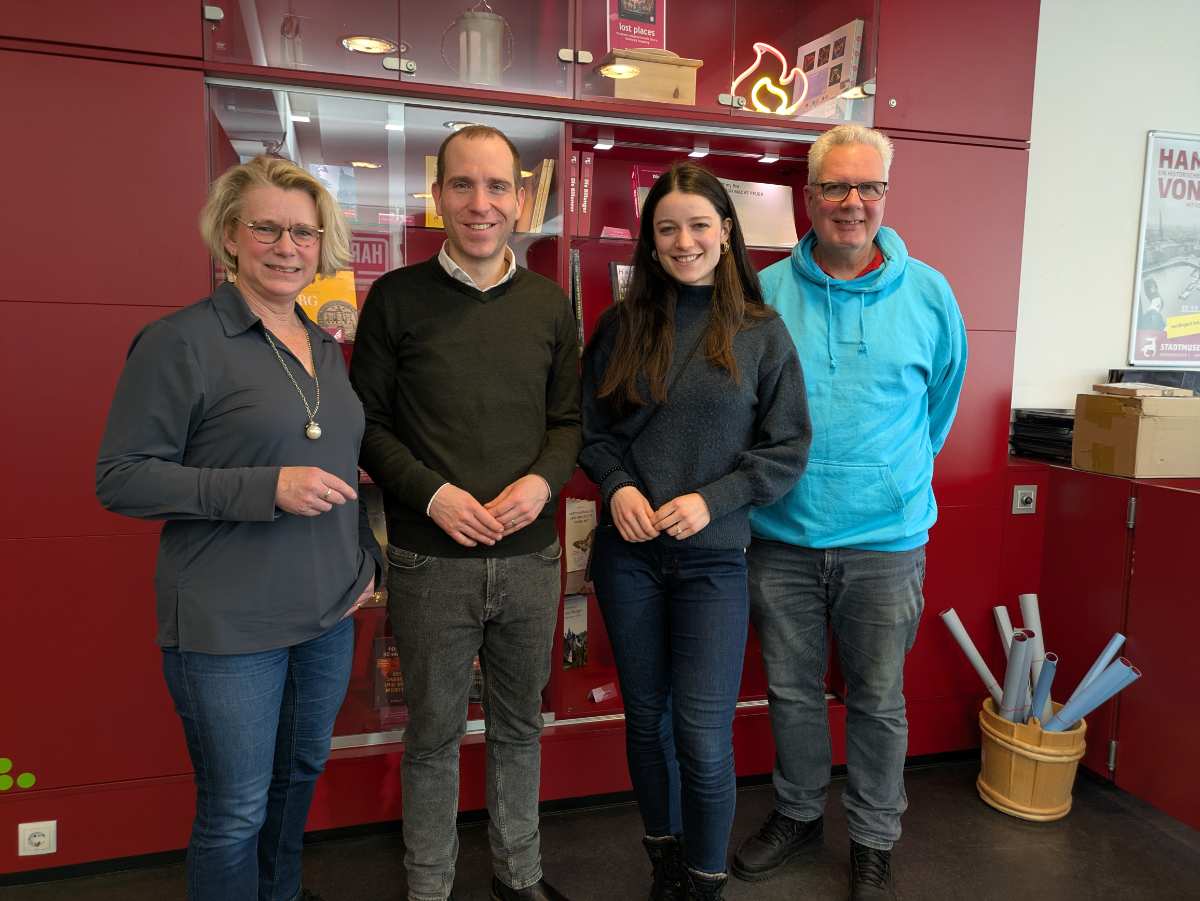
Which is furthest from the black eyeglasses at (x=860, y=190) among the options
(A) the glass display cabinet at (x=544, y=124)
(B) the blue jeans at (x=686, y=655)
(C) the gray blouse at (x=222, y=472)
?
(C) the gray blouse at (x=222, y=472)

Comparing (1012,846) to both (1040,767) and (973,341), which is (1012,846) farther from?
(973,341)

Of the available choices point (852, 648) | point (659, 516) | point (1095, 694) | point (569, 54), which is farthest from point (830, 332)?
point (1095, 694)

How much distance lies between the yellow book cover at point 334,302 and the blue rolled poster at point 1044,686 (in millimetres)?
2345

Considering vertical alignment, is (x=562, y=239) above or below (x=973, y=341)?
above

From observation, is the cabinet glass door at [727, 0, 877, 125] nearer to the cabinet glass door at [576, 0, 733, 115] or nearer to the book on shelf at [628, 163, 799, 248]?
the cabinet glass door at [576, 0, 733, 115]

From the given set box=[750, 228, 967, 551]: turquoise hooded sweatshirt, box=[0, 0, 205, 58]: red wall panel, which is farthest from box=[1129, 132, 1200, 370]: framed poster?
box=[0, 0, 205, 58]: red wall panel

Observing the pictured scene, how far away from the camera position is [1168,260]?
3422mm

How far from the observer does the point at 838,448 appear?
85.5 inches

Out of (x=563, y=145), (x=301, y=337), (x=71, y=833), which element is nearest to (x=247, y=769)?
(x=301, y=337)

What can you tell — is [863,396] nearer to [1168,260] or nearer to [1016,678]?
[1016,678]

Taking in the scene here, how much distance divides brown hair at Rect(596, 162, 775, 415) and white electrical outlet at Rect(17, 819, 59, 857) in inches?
74.1

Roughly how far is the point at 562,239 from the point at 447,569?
3.86 ft

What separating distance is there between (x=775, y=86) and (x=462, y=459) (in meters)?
1.75

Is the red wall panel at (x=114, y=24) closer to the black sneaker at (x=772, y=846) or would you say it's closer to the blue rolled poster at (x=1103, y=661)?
the black sneaker at (x=772, y=846)
